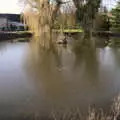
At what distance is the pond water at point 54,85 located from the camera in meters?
6.09

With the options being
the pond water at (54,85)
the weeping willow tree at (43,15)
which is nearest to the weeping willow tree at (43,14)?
the weeping willow tree at (43,15)

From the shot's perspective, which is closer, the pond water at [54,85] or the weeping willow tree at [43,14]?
the pond water at [54,85]

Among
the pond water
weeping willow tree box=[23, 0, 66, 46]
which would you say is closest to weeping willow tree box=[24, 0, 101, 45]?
weeping willow tree box=[23, 0, 66, 46]

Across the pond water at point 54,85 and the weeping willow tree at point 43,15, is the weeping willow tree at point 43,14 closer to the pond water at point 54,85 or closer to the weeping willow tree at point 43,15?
the weeping willow tree at point 43,15

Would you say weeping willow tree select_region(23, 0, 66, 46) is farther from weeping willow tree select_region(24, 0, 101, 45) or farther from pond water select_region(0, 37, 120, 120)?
pond water select_region(0, 37, 120, 120)

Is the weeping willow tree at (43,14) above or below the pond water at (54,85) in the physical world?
above

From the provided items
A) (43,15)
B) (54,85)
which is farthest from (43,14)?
(54,85)

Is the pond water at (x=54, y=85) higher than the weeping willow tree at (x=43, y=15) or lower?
lower

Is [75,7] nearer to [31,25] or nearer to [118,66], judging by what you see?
[31,25]

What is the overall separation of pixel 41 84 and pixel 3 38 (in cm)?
1361

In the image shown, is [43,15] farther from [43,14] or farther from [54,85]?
[54,85]

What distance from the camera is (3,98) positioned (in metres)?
6.57

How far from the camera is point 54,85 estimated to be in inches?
306

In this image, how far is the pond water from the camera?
6.09m
